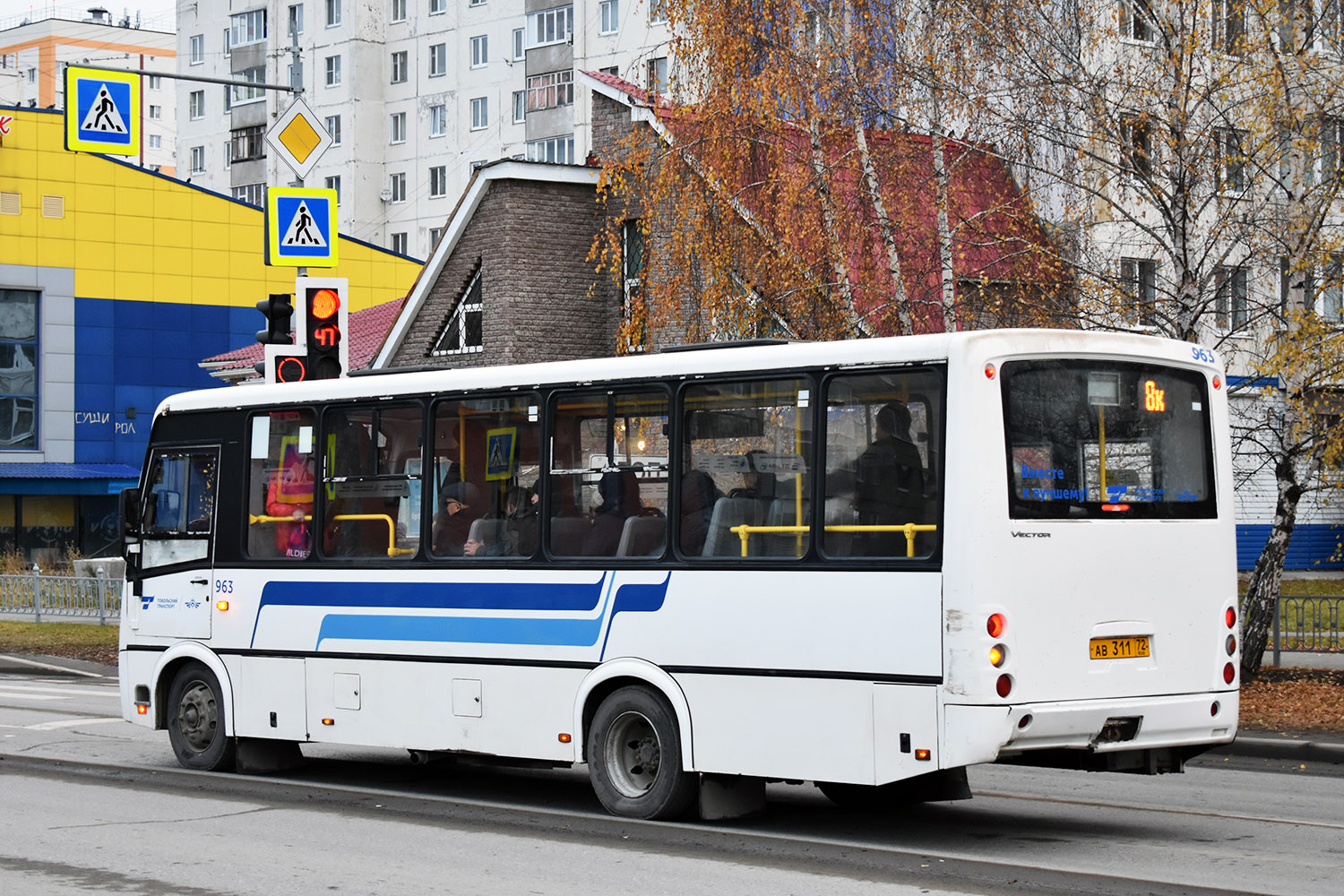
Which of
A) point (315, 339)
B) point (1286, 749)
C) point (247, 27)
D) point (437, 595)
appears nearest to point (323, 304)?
point (315, 339)

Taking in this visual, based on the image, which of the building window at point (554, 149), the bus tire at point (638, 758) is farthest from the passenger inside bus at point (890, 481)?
the building window at point (554, 149)

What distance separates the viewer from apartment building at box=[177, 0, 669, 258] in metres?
70.8

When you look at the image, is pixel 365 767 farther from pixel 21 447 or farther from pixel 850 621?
pixel 21 447

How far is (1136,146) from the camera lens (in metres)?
19.1

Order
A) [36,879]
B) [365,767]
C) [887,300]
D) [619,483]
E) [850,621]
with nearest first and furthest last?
1. [36,879]
2. [850,621]
3. [619,483]
4. [365,767]
5. [887,300]

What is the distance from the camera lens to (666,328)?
2714 cm

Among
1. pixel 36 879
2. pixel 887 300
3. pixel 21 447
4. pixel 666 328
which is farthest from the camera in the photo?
pixel 21 447

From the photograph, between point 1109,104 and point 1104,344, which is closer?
point 1104,344

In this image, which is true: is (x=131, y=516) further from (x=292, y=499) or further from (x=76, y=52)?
(x=76, y=52)

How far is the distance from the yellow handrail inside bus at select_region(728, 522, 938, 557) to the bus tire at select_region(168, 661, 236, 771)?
16.0 ft

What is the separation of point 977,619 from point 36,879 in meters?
4.79

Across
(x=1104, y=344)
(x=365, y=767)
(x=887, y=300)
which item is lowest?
(x=365, y=767)

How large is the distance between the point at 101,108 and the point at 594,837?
14.5 metres

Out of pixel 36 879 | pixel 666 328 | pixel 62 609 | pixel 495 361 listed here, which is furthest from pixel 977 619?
pixel 62 609
